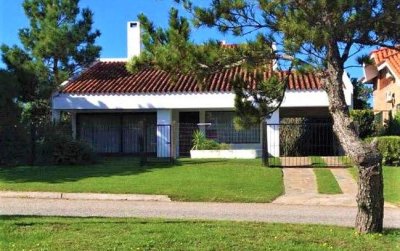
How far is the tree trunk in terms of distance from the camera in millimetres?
8125

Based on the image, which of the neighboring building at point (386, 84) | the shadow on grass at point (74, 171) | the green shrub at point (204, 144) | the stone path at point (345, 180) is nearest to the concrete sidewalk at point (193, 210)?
the stone path at point (345, 180)

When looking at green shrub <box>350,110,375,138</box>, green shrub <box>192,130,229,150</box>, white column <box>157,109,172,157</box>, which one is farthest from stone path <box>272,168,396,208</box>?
white column <box>157,109,172,157</box>

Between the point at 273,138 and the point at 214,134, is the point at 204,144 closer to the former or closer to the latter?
the point at 214,134

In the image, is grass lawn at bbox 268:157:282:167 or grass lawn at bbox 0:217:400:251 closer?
grass lawn at bbox 0:217:400:251

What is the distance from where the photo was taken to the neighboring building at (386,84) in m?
24.1

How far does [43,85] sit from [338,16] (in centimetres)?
2254

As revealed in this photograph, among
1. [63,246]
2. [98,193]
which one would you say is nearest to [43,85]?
[98,193]

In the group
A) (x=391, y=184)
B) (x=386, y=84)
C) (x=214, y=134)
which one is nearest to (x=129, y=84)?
(x=214, y=134)

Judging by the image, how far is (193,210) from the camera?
493 inches

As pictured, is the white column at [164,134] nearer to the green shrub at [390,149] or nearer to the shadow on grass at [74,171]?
the shadow on grass at [74,171]

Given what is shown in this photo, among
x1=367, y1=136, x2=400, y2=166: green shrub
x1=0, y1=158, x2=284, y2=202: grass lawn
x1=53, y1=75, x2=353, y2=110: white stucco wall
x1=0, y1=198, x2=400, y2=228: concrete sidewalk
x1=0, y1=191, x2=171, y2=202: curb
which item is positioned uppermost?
x1=53, y1=75, x2=353, y2=110: white stucco wall

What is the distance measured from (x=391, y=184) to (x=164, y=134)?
10803mm

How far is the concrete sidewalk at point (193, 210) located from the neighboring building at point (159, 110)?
1067 centimetres

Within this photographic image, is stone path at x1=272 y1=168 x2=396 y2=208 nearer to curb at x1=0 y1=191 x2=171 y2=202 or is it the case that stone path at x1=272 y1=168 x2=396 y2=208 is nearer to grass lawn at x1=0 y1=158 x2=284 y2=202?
grass lawn at x1=0 y1=158 x2=284 y2=202
